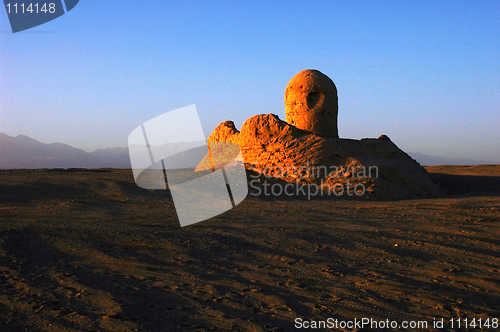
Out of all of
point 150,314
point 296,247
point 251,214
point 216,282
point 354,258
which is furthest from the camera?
point 251,214

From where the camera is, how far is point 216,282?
3455mm

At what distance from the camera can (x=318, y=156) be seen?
A: 11.2 meters

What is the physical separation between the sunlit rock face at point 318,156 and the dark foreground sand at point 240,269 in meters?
3.46

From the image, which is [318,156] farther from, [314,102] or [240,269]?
[240,269]

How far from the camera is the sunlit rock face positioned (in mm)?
10617

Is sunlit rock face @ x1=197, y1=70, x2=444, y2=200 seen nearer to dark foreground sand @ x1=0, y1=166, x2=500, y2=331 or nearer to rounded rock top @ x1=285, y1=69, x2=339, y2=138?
rounded rock top @ x1=285, y1=69, x2=339, y2=138

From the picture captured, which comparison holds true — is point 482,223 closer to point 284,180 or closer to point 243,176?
point 284,180

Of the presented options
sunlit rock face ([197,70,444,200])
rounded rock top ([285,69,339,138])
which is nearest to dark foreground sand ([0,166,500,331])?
sunlit rock face ([197,70,444,200])

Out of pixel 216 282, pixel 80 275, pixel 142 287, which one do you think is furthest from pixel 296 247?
pixel 80 275

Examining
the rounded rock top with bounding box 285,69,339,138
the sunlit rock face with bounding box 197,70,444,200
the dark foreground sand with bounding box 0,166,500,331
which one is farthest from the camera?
the rounded rock top with bounding box 285,69,339,138

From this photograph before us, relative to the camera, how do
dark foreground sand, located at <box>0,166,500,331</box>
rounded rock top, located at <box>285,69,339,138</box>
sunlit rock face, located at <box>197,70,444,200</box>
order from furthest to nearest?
rounded rock top, located at <box>285,69,339,138</box> → sunlit rock face, located at <box>197,70,444,200</box> → dark foreground sand, located at <box>0,166,500,331</box>

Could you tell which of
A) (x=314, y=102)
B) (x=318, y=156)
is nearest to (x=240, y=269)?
(x=318, y=156)

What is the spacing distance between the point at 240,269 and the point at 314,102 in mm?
10034

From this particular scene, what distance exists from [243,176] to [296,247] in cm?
693
